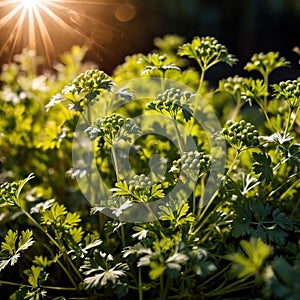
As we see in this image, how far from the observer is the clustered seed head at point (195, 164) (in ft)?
4.19

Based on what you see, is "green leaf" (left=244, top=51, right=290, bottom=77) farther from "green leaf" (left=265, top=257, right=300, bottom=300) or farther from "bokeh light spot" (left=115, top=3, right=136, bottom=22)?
"bokeh light spot" (left=115, top=3, right=136, bottom=22)

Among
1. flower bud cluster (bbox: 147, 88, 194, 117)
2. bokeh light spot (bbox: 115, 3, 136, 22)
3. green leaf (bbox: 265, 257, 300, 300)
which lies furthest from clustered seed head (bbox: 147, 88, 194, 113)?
bokeh light spot (bbox: 115, 3, 136, 22)

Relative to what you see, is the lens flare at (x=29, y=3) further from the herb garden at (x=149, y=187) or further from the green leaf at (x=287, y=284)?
the green leaf at (x=287, y=284)

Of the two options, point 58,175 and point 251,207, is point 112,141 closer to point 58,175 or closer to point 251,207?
point 251,207

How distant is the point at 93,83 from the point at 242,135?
0.43 m

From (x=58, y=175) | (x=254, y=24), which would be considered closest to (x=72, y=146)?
(x=58, y=175)

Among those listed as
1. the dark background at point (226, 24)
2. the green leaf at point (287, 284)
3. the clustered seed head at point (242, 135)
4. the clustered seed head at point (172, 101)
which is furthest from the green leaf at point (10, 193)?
the dark background at point (226, 24)

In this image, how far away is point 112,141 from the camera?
132 centimetres

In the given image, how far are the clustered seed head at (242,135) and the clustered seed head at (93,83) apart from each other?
35 centimetres

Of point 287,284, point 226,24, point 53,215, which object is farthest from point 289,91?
point 226,24

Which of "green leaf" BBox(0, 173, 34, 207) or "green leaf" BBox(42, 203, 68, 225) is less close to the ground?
"green leaf" BBox(0, 173, 34, 207)

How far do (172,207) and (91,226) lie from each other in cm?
48

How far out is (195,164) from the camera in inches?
50.4

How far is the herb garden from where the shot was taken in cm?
127
